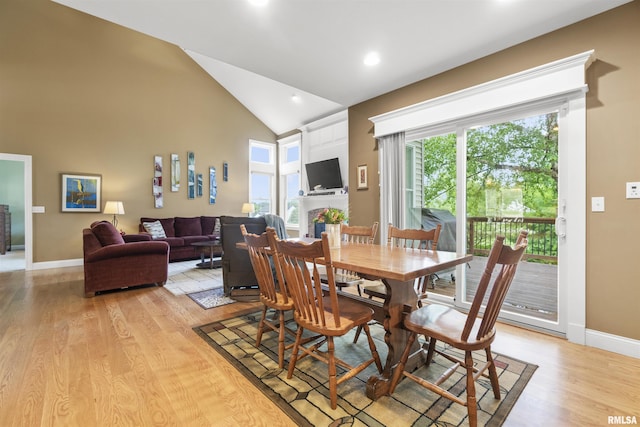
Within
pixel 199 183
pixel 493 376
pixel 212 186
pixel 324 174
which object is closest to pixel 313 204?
pixel 324 174

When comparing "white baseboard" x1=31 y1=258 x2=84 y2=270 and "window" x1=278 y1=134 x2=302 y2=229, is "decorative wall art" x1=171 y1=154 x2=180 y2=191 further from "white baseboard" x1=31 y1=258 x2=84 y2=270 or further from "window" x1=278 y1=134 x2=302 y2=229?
"window" x1=278 y1=134 x2=302 y2=229

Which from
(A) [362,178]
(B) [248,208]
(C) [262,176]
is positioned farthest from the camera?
(C) [262,176]

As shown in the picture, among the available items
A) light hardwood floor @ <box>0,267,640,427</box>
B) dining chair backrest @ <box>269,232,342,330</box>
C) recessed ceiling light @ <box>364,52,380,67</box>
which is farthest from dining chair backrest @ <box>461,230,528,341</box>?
recessed ceiling light @ <box>364,52,380,67</box>

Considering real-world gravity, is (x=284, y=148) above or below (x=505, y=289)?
above

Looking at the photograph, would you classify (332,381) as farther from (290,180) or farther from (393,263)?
(290,180)

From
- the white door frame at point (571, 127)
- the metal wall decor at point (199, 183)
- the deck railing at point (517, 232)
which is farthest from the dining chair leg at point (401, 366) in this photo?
the metal wall decor at point (199, 183)

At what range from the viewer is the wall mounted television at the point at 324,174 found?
20.4ft

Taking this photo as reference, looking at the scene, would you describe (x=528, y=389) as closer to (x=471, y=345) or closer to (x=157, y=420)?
(x=471, y=345)

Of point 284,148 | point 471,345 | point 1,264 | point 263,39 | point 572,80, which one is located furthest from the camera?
point 284,148

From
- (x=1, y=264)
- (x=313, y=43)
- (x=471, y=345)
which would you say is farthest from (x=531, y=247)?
(x=1, y=264)

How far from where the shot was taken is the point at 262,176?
27.4 ft

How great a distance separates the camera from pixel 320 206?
6883 mm

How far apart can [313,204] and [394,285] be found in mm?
5406

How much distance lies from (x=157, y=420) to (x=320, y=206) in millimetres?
5608
